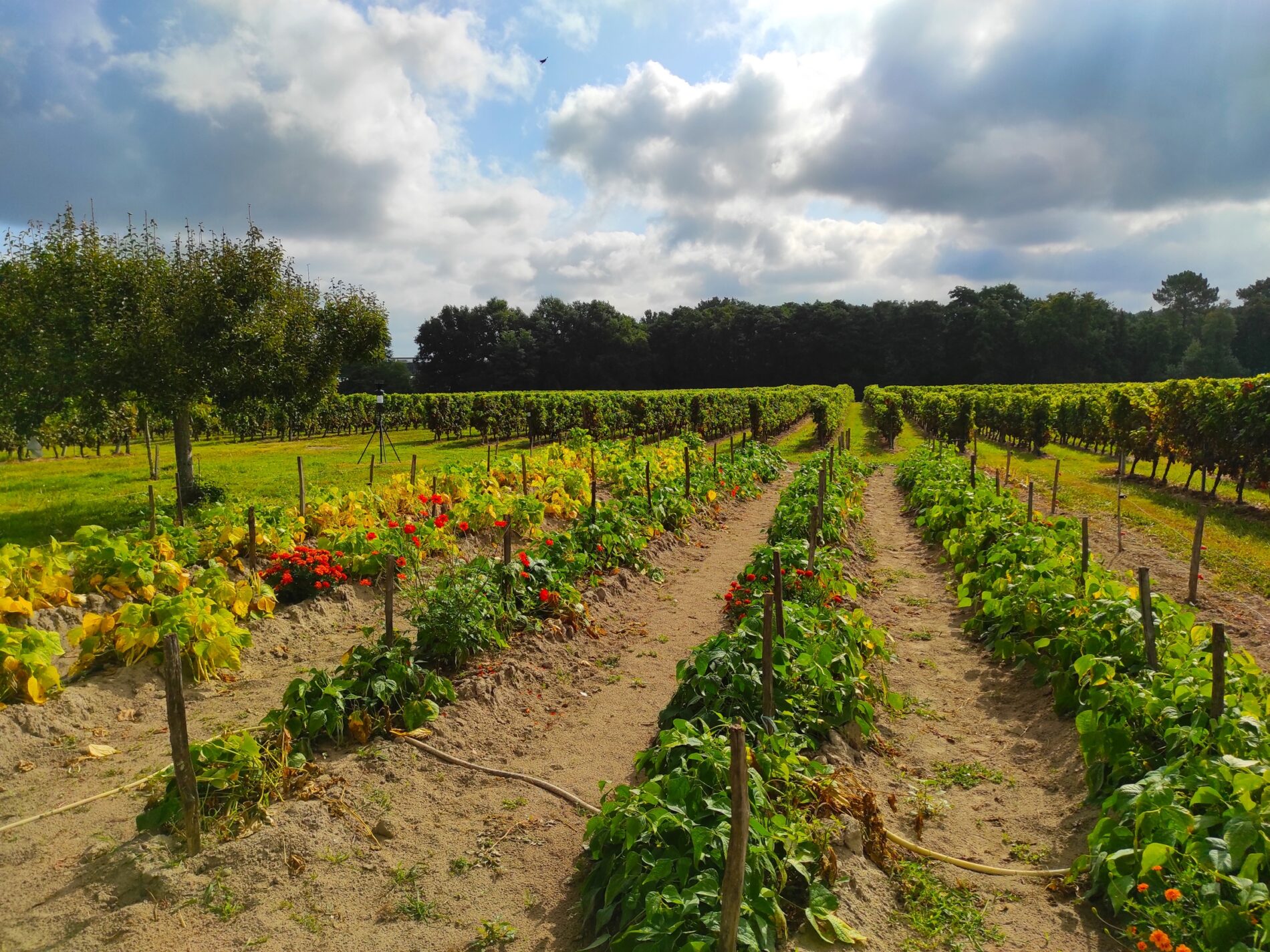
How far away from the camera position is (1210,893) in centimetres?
300

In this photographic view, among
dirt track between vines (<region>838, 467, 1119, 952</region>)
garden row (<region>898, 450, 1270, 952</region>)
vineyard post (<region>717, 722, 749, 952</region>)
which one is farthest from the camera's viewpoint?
dirt track between vines (<region>838, 467, 1119, 952</region>)

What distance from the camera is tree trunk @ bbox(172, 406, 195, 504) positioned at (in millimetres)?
12953

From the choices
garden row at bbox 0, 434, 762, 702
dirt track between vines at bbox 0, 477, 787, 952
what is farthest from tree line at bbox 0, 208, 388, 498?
dirt track between vines at bbox 0, 477, 787, 952

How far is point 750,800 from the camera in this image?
356 cm

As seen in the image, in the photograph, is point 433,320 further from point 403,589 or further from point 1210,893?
point 1210,893

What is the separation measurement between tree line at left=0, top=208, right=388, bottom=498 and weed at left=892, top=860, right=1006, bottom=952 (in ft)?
42.4

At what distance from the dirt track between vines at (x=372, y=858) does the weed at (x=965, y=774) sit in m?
2.12

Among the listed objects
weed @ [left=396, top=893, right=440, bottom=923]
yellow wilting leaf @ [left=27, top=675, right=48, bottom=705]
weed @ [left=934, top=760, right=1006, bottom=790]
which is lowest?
weed @ [left=934, top=760, right=1006, bottom=790]

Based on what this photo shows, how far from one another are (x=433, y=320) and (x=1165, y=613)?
8238 cm

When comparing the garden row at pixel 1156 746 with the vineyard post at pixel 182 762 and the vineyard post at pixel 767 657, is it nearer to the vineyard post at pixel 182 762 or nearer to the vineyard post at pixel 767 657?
the vineyard post at pixel 767 657

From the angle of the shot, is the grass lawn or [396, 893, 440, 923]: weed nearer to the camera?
[396, 893, 440, 923]: weed

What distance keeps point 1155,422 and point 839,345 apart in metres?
70.9

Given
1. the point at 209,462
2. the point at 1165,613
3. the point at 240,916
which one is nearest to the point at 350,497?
the point at 240,916

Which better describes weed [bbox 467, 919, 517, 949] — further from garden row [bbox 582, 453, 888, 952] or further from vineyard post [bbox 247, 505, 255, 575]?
vineyard post [bbox 247, 505, 255, 575]
